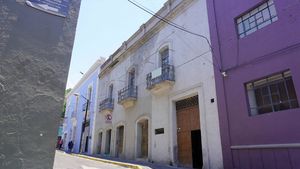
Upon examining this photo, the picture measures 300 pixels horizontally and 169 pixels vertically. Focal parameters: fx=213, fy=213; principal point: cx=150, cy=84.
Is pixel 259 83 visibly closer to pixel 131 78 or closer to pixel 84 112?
pixel 131 78

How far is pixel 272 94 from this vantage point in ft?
22.9

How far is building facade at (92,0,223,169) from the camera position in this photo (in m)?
9.20

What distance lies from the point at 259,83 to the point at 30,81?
712cm

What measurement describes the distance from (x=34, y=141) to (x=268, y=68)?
712cm

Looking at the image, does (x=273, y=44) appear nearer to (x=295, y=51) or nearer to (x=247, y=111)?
(x=295, y=51)

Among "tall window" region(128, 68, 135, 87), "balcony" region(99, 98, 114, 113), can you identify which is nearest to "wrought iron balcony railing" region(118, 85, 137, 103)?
"tall window" region(128, 68, 135, 87)

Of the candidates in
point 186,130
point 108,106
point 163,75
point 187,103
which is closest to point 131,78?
point 108,106

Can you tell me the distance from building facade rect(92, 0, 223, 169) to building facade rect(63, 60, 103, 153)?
6048 millimetres

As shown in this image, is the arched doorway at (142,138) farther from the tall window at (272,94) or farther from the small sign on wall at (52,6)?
the small sign on wall at (52,6)

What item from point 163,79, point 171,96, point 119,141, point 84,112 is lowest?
point 119,141

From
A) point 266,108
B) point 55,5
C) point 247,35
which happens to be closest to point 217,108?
point 266,108

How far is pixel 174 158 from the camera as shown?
9.99 meters

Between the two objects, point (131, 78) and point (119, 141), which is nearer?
point (119, 141)

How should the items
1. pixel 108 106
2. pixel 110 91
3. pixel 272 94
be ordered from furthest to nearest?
pixel 110 91 → pixel 108 106 → pixel 272 94
